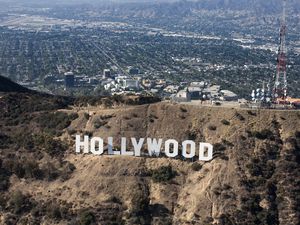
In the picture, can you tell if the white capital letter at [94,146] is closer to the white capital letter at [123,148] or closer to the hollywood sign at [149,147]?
the hollywood sign at [149,147]

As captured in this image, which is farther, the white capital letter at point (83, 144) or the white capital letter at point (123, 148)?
the white capital letter at point (83, 144)

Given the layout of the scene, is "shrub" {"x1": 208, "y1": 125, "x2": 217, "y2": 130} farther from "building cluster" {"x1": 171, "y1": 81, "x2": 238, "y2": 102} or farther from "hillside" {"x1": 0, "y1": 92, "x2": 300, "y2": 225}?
"building cluster" {"x1": 171, "y1": 81, "x2": 238, "y2": 102}

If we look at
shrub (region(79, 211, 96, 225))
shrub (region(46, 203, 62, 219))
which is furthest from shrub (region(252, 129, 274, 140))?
shrub (region(46, 203, 62, 219))

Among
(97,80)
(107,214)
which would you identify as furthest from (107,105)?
(97,80)

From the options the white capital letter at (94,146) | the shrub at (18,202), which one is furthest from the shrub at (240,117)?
the shrub at (18,202)

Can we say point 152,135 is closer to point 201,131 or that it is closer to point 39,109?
point 201,131
